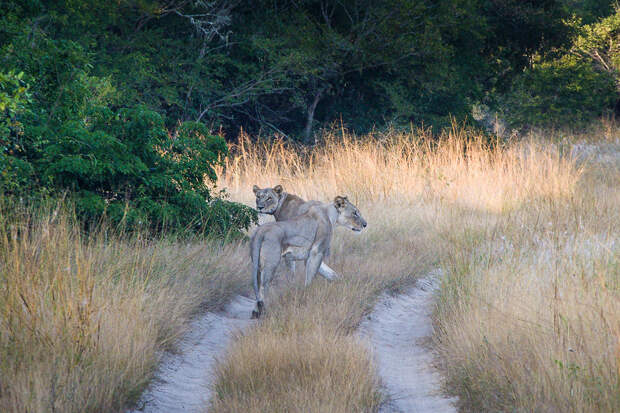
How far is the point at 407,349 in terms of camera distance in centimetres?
617

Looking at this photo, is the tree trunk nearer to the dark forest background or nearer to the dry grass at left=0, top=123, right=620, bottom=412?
the dark forest background

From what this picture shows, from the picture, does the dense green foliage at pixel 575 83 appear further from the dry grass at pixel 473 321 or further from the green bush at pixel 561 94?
the dry grass at pixel 473 321

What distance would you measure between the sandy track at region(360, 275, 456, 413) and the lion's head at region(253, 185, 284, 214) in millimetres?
2016

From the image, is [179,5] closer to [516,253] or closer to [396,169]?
[396,169]

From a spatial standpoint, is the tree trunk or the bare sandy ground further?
the tree trunk

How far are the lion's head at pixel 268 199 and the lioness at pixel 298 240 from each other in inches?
37.1

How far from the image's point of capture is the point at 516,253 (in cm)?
704

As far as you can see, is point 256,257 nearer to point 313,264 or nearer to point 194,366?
point 313,264

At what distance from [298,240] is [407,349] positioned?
1.66 metres

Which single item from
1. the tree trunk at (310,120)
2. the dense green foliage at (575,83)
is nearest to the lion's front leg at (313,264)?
the tree trunk at (310,120)

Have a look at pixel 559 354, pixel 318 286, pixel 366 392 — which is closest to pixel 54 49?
pixel 318 286

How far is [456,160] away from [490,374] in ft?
30.8

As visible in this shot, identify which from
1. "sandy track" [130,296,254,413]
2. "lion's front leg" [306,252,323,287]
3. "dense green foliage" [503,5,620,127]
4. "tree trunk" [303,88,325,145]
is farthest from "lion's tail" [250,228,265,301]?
"dense green foliage" [503,5,620,127]

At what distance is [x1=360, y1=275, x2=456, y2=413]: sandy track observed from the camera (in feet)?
15.8
